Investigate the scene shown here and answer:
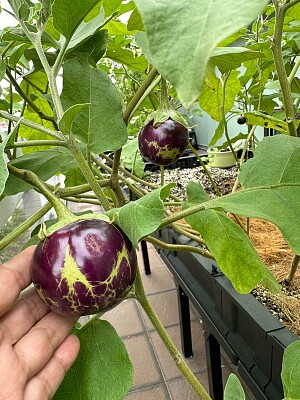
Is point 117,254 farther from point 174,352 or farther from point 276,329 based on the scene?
point 276,329

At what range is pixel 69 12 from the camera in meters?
0.32

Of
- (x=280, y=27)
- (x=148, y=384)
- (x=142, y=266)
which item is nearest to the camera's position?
(x=280, y=27)

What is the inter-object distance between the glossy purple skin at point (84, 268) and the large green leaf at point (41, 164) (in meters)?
0.13

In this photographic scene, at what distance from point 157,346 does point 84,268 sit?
3.01 feet

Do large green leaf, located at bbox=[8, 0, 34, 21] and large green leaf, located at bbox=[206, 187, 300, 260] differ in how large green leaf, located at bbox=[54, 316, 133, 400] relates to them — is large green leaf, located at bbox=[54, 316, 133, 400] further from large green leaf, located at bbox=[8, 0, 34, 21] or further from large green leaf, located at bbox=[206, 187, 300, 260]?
large green leaf, located at bbox=[8, 0, 34, 21]

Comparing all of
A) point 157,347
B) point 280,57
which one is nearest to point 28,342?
point 280,57

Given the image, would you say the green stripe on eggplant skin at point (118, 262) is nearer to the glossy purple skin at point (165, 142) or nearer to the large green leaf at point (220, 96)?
the glossy purple skin at point (165, 142)

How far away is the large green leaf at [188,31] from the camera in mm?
115

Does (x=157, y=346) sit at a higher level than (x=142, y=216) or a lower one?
lower

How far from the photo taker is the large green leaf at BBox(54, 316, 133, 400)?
364 millimetres

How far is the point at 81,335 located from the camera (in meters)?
0.41

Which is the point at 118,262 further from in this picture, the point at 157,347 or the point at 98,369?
the point at 157,347

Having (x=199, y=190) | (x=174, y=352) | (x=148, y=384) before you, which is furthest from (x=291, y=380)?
(x=148, y=384)

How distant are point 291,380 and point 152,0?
1.10 ft
